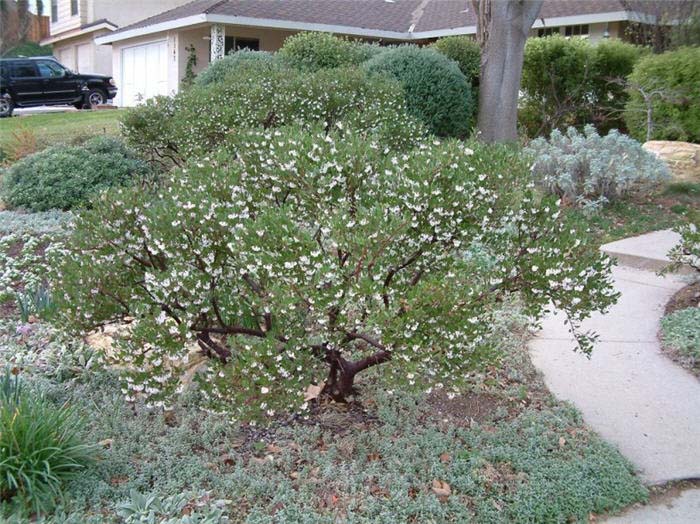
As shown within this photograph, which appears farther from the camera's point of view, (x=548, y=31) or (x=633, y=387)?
(x=548, y=31)

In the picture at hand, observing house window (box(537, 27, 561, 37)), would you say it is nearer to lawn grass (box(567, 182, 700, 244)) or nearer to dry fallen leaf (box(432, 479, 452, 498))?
lawn grass (box(567, 182, 700, 244))

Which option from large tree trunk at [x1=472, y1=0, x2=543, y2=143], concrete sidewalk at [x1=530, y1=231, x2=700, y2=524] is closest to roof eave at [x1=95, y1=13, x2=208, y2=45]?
large tree trunk at [x1=472, y1=0, x2=543, y2=143]

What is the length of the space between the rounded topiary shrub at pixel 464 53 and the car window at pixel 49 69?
1451cm

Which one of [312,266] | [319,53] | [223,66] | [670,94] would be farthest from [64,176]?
[670,94]

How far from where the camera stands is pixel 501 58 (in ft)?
39.1

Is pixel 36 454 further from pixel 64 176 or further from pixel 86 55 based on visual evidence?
pixel 86 55

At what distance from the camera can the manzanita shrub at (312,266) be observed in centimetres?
321

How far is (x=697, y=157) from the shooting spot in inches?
425

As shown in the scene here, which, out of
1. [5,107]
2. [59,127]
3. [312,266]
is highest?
[312,266]

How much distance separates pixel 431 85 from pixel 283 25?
9.33m

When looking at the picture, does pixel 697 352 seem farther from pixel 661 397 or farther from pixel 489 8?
pixel 489 8

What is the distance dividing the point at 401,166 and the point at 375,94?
432 cm

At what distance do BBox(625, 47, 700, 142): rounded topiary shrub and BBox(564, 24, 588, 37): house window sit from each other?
27.4ft

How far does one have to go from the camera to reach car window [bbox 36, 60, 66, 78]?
73.1 feet
